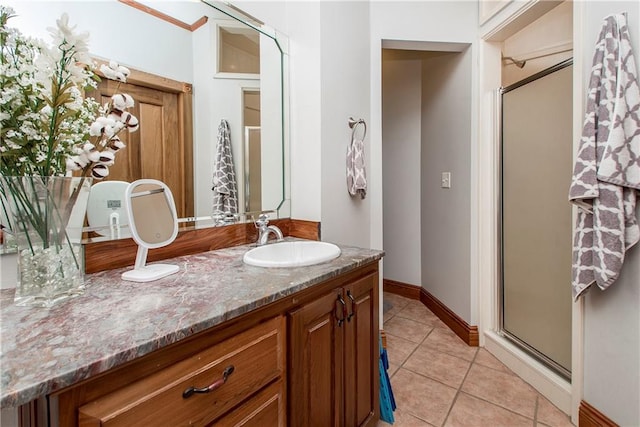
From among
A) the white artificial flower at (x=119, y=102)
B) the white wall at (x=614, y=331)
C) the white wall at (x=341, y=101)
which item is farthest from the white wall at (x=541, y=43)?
the white artificial flower at (x=119, y=102)

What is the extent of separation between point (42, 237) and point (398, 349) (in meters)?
2.04

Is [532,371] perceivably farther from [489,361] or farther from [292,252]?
[292,252]

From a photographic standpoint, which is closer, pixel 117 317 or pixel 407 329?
pixel 117 317

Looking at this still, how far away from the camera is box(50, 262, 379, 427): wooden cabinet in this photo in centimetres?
57

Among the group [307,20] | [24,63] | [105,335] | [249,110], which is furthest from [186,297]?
[307,20]

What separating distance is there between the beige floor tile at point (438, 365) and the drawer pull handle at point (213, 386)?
151 cm

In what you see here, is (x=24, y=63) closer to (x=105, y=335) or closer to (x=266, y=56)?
(x=105, y=335)

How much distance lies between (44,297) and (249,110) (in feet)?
3.86

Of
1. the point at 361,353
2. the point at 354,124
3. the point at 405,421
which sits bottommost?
the point at 405,421

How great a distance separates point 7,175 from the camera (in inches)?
29.3

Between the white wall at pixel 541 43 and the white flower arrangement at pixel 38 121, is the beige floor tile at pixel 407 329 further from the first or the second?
the white flower arrangement at pixel 38 121

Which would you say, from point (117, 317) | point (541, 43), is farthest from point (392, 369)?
point (541, 43)

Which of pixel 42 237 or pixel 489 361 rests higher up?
pixel 42 237

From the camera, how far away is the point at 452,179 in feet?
7.86
